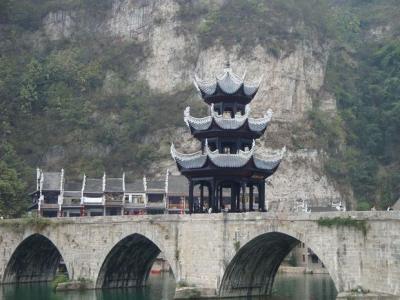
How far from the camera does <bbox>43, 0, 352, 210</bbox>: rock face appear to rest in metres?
91.0

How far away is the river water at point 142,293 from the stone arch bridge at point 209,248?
3.92 feet

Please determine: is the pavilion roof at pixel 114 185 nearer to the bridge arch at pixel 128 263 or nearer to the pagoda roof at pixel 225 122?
the bridge arch at pixel 128 263

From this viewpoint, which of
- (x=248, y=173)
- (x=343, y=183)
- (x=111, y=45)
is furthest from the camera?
(x=111, y=45)

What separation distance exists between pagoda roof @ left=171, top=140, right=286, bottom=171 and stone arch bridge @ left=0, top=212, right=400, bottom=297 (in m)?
3.86

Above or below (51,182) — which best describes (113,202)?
below

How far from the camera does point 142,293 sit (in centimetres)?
4984

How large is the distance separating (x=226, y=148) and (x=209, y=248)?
29.7ft

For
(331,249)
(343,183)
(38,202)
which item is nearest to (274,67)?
(343,183)

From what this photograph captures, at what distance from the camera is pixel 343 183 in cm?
9225

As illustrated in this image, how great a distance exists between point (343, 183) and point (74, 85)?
41417 millimetres

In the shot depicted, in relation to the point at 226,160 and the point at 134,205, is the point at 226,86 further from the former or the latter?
the point at 134,205

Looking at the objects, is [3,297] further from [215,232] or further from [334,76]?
[334,76]

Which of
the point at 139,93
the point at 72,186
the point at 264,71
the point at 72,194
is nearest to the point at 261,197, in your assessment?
the point at 72,194

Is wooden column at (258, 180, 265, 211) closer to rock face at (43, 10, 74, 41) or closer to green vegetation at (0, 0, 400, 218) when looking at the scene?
green vegetation at (0, 0, 400, 218)
